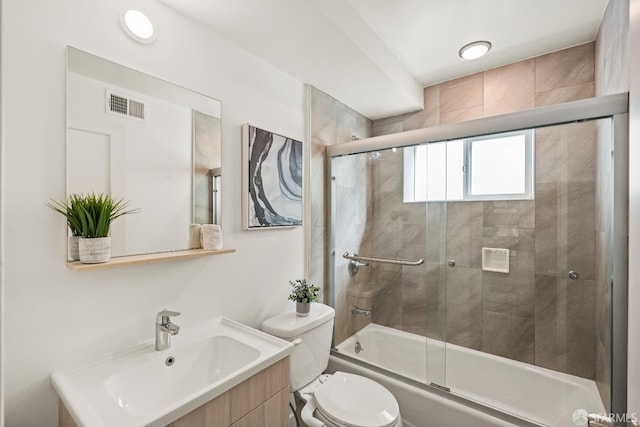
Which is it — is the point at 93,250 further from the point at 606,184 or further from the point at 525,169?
the point at 525,169

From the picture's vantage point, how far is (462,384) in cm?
193

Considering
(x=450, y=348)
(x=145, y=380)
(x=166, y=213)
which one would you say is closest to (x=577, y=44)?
(x=450, y=348)

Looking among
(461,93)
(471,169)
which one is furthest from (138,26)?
(461,93)

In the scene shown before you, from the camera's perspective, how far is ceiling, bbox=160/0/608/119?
1397mm

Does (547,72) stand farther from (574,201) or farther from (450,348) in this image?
(450,348)

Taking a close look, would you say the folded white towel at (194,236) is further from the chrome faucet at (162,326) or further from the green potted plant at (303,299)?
the green potted plant at (303,299)

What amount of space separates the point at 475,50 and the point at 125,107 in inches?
80.1

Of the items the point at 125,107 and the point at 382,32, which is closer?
the point at 125,107

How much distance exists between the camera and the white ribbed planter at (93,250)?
1016 millimetres

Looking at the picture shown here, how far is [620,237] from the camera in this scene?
1.31 meters

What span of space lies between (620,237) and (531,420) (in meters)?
0.99

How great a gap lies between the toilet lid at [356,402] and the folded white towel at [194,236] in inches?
37.7

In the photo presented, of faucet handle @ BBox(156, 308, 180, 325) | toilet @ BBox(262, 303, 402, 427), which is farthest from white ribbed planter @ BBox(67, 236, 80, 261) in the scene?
toilet @ BBox(262, 303, 402, 427)

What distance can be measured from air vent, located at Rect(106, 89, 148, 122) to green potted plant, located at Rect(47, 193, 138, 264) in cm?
35
